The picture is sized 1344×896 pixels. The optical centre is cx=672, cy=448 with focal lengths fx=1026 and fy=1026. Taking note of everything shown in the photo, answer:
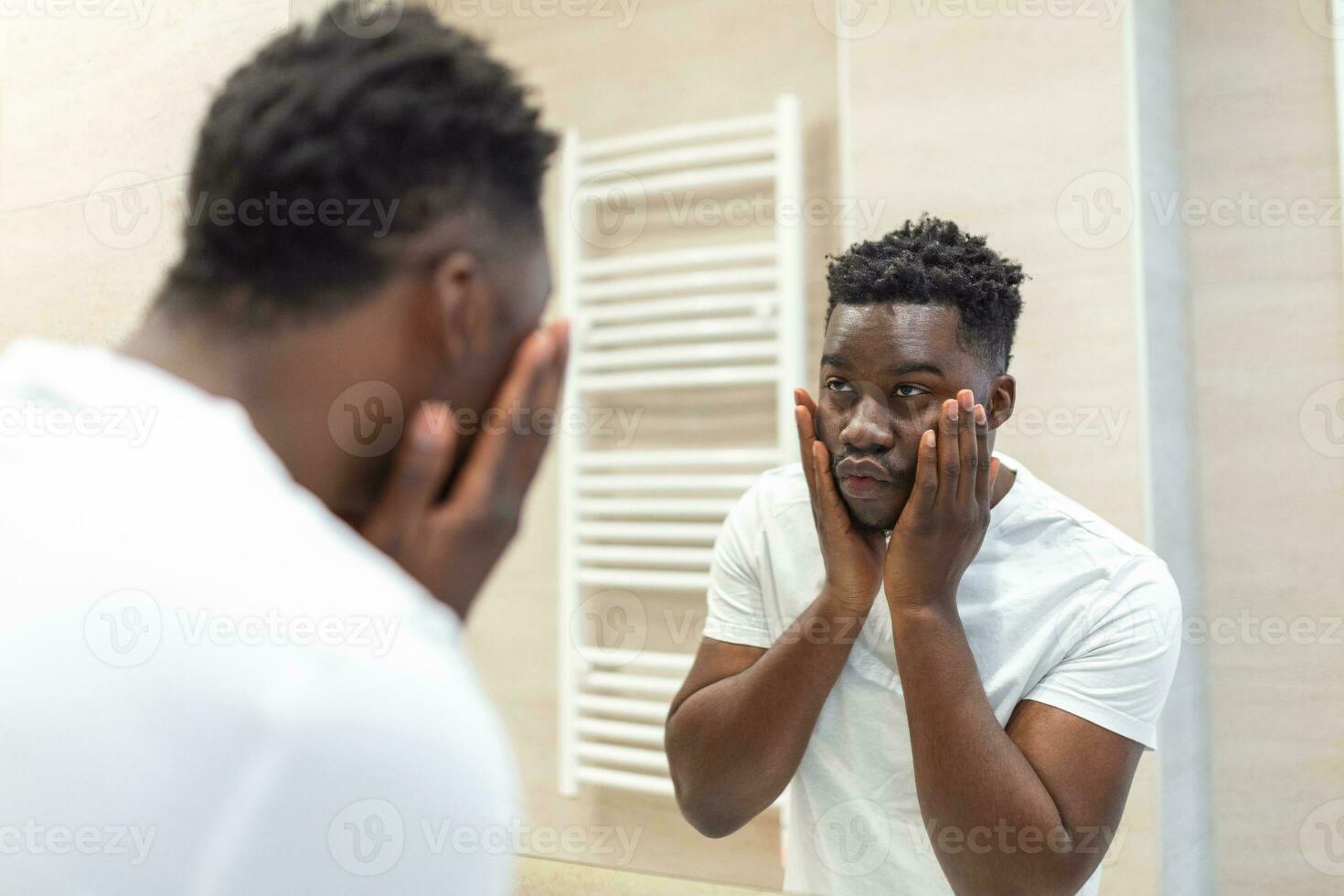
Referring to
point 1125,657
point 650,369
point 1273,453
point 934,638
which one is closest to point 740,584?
point 934,638

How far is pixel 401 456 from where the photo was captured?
440mm

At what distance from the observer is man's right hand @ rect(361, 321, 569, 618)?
0.43 metres

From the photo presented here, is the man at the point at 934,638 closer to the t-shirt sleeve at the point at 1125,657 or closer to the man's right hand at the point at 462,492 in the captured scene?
the t-shirt sleeve at the point at 1125,657

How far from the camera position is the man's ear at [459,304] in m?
0.44

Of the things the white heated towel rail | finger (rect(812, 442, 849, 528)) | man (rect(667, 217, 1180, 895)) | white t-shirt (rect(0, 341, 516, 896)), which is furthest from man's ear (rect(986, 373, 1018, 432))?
white t-shirt (rect(0, 341, 516, 896))

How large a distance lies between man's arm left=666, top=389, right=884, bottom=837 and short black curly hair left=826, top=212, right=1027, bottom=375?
0.10m

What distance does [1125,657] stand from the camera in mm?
723

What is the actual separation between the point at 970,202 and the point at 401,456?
1.96ft

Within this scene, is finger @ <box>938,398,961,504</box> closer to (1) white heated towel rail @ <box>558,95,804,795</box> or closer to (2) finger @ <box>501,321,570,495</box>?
(2) finger @ <box>501,321,570,495</box>

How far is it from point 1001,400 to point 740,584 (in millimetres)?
264

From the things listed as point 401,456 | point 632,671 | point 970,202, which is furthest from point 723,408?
point 401,456

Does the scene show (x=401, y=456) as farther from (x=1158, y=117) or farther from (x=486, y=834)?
(x=1158, y=117)

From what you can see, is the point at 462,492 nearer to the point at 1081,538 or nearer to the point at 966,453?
the point at 966,453

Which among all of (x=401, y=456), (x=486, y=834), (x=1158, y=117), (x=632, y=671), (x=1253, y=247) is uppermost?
(x=1158, y=117)
